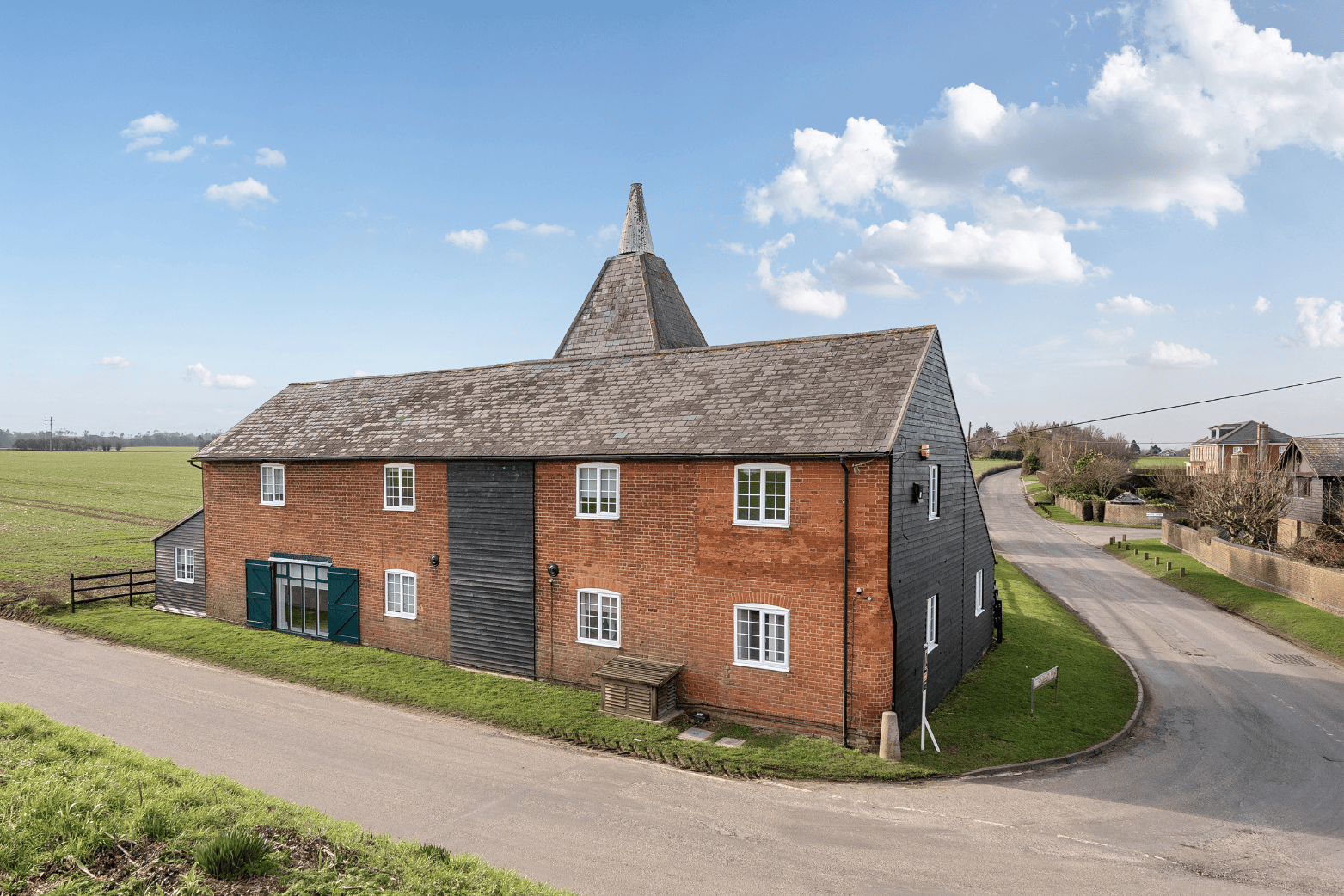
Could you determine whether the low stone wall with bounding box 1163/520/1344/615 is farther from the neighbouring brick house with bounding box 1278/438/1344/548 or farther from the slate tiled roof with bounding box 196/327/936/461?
the slate tiled roof with bounding box 196/327/936/461

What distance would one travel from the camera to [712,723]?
1548 cm

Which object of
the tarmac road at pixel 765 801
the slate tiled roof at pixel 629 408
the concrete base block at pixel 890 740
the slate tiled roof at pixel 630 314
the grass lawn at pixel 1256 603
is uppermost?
the slate tiled roof at pixel 630 314

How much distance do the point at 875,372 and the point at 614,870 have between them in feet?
37.7

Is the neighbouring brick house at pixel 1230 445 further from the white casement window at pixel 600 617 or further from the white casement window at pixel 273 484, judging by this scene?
the white casement window at pixel 273 484

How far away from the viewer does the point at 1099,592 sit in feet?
111

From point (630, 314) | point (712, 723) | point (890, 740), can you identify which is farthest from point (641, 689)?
point (630, 314)

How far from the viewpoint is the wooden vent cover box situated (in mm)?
15359

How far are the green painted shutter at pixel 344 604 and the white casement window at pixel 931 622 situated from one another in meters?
16.1

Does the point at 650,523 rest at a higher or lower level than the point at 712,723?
higher

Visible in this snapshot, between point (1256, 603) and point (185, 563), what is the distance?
42568 mm

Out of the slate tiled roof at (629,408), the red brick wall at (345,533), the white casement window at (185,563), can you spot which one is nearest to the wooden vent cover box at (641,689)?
the slate tiled roof at (629,408)

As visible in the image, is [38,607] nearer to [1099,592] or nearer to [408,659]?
[408,659]

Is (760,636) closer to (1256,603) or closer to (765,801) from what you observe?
(765,801)

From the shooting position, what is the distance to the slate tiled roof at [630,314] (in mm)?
24406
